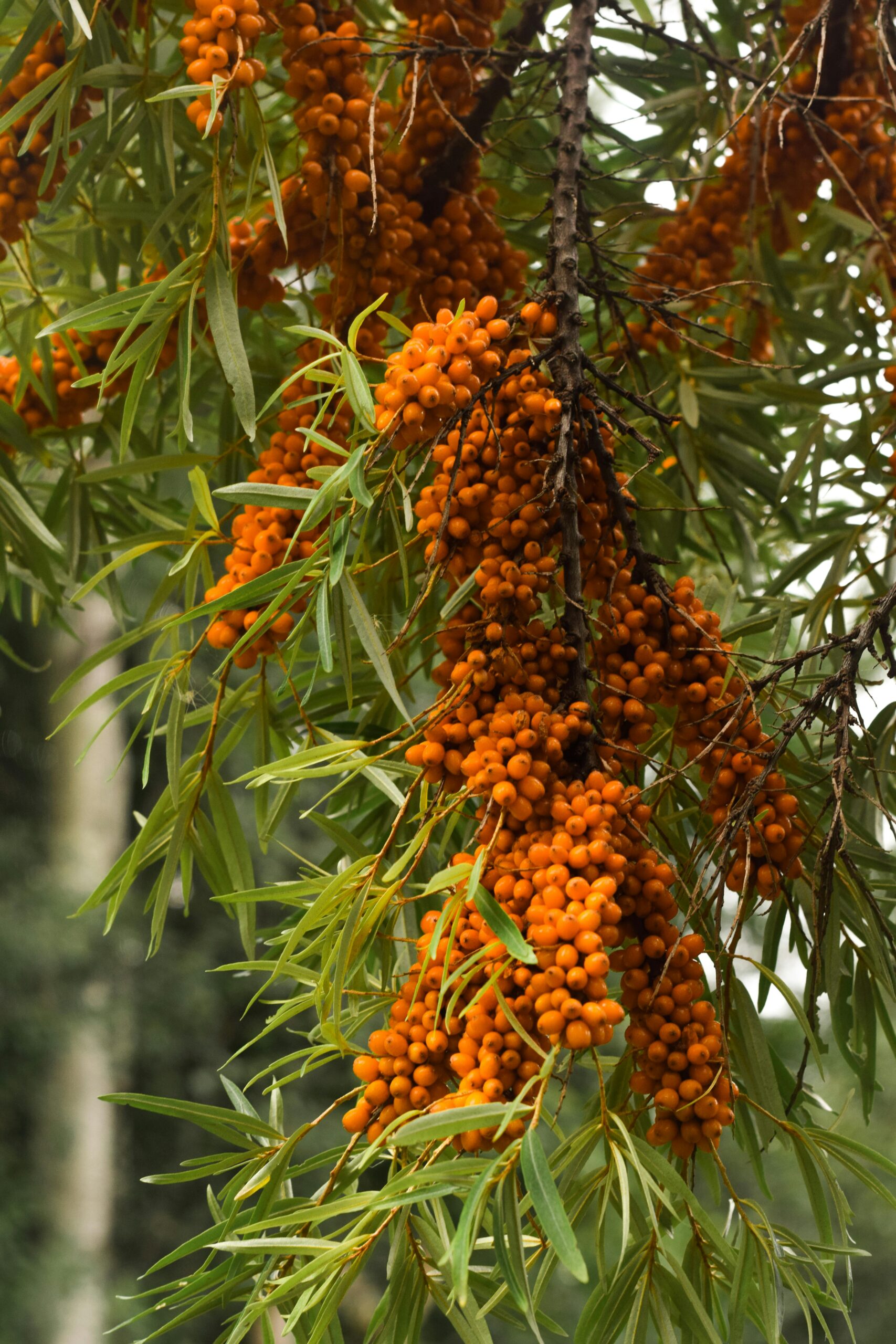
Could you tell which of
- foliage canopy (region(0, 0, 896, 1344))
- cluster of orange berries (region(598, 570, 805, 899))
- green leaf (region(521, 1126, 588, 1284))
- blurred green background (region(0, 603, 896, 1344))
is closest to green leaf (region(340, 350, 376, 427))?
foliage canopy (region(0, 0, 896, 1344))

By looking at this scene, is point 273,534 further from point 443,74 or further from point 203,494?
point 443,74

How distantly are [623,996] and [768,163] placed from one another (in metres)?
0.50

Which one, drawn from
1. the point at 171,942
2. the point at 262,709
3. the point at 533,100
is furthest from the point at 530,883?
the point at 171,942

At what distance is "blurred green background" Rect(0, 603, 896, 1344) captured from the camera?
1977mm

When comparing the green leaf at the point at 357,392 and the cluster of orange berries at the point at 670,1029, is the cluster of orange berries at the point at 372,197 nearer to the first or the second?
the green leaf at the point at 357,392

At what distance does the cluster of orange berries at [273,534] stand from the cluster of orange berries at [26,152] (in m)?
Result: 0.18

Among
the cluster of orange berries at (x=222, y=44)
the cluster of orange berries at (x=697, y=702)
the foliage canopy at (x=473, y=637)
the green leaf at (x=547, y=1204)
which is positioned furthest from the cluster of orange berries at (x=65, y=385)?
the green leaf at (x=547, y=1204)

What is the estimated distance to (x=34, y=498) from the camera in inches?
34.9

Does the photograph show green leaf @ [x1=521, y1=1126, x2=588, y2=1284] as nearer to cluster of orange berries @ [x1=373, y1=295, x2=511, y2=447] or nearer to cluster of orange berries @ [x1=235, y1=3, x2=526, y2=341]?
Answer: cluster of orange berries @ [x1=373, y1=295, x2=511, y2=447]

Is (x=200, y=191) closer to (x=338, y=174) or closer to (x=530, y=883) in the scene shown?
(x=338, y=174)

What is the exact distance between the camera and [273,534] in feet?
1.36

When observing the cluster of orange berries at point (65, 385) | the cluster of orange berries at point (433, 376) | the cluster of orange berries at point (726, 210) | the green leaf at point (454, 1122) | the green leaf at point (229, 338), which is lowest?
the green leaf at point (454, 1122)

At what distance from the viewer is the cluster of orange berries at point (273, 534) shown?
1.36 ft

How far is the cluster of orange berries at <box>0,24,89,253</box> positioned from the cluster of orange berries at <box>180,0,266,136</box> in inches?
5.2
